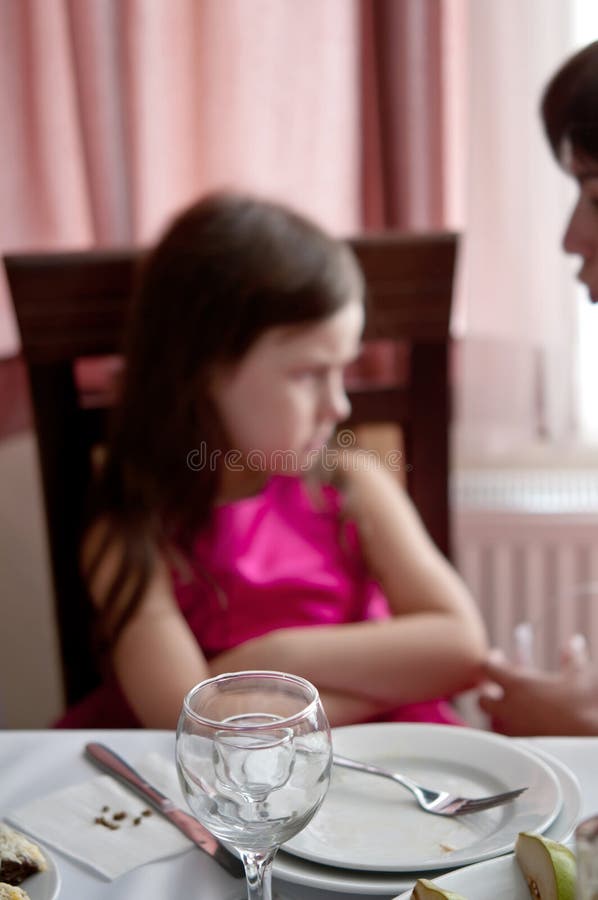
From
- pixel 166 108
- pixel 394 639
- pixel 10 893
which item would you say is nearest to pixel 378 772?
pixel 10 893

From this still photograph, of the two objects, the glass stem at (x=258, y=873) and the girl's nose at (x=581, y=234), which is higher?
the girl's nose at (x=581, y=234)

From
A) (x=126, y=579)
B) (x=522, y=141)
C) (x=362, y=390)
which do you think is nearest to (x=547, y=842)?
(x=126, y=579)

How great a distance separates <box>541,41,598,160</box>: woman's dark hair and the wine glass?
535 millimetres

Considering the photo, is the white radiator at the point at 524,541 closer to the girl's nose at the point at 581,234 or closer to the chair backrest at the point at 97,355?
the chair backrest at the point at 97,355

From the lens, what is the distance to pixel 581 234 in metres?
0.87

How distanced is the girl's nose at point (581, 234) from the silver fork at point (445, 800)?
1.55 feet

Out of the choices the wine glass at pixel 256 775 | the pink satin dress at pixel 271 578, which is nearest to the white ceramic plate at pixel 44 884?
the wine glass at pixel 256 775

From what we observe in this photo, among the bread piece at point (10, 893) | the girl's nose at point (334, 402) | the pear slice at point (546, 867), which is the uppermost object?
the girl's nose at point (334, 402)

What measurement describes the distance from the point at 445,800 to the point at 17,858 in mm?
257

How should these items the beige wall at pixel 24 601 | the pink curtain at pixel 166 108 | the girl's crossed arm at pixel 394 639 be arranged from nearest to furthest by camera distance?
1. the girl's crossed arm at pixel 394 639
2. the pink curtain at pixel 166 108
3. the beige wall at pixel 24 601

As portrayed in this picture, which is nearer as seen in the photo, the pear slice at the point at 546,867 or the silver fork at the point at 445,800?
the pear slice at the point at 546,867

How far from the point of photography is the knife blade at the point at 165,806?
57cm

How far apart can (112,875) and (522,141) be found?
1260mm

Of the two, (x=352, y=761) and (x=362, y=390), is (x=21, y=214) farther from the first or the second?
(x=352, y=761)
